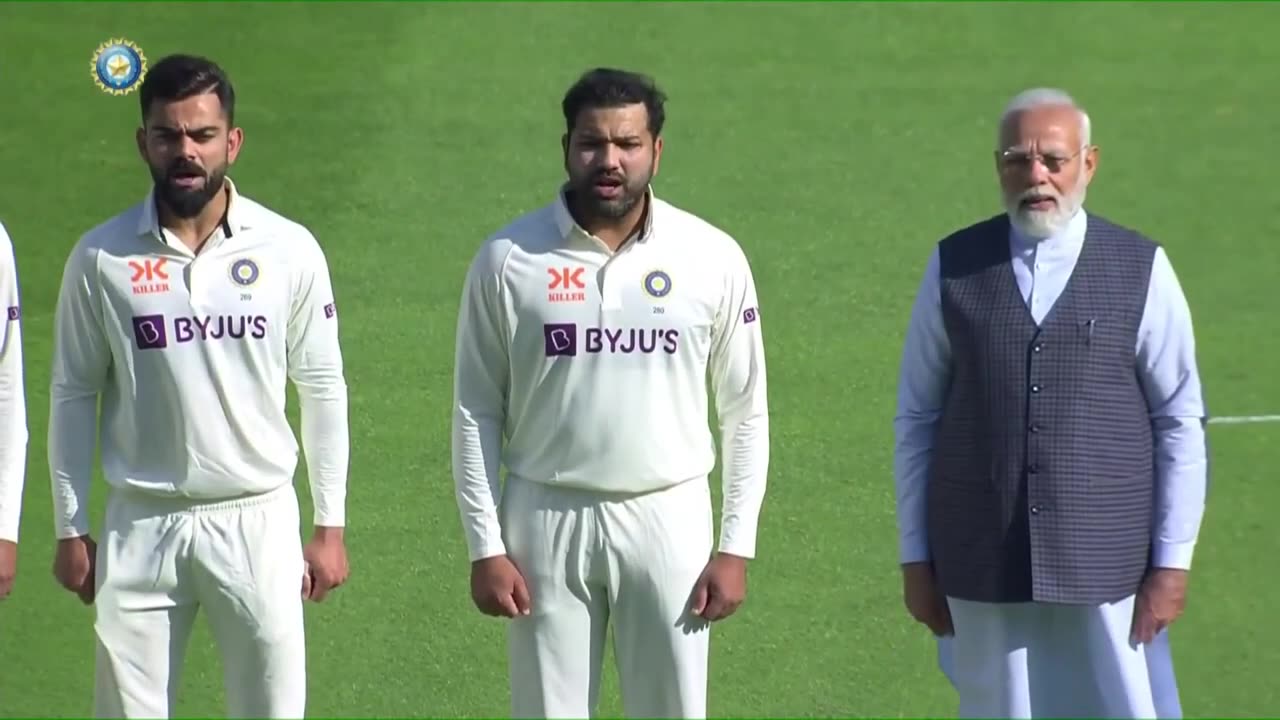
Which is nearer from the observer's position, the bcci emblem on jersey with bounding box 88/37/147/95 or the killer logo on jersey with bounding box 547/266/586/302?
the killer logo on jersey with bounding box 547/266/586/302

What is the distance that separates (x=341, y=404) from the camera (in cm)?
534

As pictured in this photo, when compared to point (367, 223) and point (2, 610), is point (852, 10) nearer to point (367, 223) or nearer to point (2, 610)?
point (367, 223)

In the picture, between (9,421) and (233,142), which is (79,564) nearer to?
(9,421)

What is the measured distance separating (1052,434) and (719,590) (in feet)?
2.74

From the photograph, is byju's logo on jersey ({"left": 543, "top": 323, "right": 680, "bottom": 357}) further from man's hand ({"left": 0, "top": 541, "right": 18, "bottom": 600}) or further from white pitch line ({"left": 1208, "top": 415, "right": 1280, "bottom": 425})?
white pitch line ({"left": 1208, "top": 415, "right": 1280, "bottom": 425})

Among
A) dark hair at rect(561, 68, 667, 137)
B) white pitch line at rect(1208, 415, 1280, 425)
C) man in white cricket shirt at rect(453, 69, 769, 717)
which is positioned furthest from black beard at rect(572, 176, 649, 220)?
white pitch line at rect(1208, 415, 1280, 425)

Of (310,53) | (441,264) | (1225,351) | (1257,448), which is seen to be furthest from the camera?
(310,53)

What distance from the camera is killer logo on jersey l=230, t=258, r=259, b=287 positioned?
514cm

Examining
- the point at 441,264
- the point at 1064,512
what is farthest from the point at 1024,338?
the point at 441,264

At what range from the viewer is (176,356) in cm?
510

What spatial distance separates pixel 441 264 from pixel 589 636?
16.4ft

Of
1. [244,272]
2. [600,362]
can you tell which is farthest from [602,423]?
[244,272]

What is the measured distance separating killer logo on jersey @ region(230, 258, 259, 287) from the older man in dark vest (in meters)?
1.52

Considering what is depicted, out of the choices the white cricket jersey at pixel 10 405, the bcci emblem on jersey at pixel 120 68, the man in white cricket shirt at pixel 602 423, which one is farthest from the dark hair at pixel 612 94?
the bcci emblem on jersey at pixel 120 68
